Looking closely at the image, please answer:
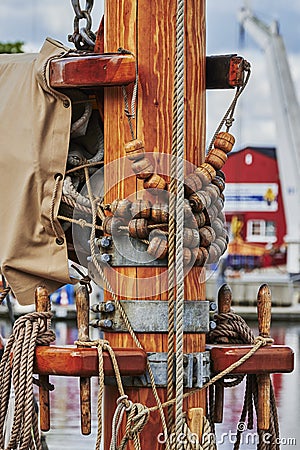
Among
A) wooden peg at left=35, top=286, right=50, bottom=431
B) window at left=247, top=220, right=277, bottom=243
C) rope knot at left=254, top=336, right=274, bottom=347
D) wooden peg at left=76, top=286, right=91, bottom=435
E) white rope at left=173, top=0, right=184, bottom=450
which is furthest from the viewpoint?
window at left=247, top=220, right=277, bottom=243

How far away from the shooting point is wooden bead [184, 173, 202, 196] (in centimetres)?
404

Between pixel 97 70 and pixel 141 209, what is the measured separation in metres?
0.54

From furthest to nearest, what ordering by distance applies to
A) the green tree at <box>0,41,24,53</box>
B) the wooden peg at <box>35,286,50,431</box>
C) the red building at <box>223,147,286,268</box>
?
the red building at <box>223,147,286,268</box> < the green tree at <box>0,41,24,53</box> < the wooden peg at <box>35,286,50,431</box>

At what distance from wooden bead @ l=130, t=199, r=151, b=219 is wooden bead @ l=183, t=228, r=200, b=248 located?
0.15m

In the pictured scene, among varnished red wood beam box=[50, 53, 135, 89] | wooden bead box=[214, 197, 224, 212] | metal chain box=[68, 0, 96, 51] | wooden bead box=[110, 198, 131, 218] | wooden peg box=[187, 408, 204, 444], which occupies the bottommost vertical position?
wooden peg box=[187, 408, 204, 444]

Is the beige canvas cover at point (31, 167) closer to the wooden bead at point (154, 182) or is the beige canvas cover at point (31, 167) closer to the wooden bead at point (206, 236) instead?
the wooden bead at point (154, 182)

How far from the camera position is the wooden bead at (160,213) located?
3959 mm

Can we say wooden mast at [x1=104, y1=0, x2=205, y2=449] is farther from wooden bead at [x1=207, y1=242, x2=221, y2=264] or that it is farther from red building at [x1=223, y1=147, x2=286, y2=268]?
red building at [x1=223, y1=147, x2=286, y2=268]

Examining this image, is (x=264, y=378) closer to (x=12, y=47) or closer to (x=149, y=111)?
(x=149, y=111)

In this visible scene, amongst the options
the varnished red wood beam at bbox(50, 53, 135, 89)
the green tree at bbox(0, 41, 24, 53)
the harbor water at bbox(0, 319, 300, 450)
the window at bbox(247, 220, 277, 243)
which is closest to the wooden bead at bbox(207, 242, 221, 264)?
the varnished red wood beam at bbox(50, 53, 135, 89)

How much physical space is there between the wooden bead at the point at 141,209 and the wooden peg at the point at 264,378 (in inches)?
20.8

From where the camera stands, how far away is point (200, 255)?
161 inches

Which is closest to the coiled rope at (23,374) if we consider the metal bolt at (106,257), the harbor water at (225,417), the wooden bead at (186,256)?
the metal bolt at (106,257)

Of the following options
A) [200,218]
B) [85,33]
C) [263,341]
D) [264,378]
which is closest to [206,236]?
[200,218]
